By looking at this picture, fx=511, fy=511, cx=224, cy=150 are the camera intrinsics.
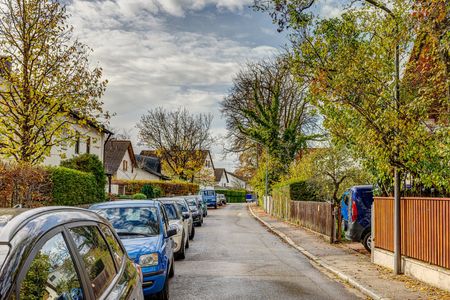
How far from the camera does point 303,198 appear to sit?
3238 cm

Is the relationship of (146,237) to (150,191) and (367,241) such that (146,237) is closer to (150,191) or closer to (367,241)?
(367,241)

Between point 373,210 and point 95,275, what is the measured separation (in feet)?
36.3

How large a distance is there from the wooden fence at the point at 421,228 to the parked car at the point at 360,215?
9.58 feet

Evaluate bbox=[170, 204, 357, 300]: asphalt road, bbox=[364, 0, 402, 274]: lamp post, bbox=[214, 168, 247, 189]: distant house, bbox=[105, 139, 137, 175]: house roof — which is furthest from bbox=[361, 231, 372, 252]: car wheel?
bbox=[214, 168, 247, 189]: distant house

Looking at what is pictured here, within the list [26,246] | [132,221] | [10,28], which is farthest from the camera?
[10,28]

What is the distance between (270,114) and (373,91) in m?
35.4

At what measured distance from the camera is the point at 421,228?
10.2 metres

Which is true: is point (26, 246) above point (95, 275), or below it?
above

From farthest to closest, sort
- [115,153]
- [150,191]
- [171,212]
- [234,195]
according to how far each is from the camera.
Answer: [234,195], [115,153], [150,191], [171,212]

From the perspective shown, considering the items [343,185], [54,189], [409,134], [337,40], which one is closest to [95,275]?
[409,134]

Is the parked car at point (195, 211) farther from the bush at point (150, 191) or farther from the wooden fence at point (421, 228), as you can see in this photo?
the wooden fence at point (421, 228)

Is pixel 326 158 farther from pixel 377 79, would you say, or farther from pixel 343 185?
pixel 377 79

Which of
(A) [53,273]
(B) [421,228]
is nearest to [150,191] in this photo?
(B) [421,228]

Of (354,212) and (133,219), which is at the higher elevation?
(354,212)
